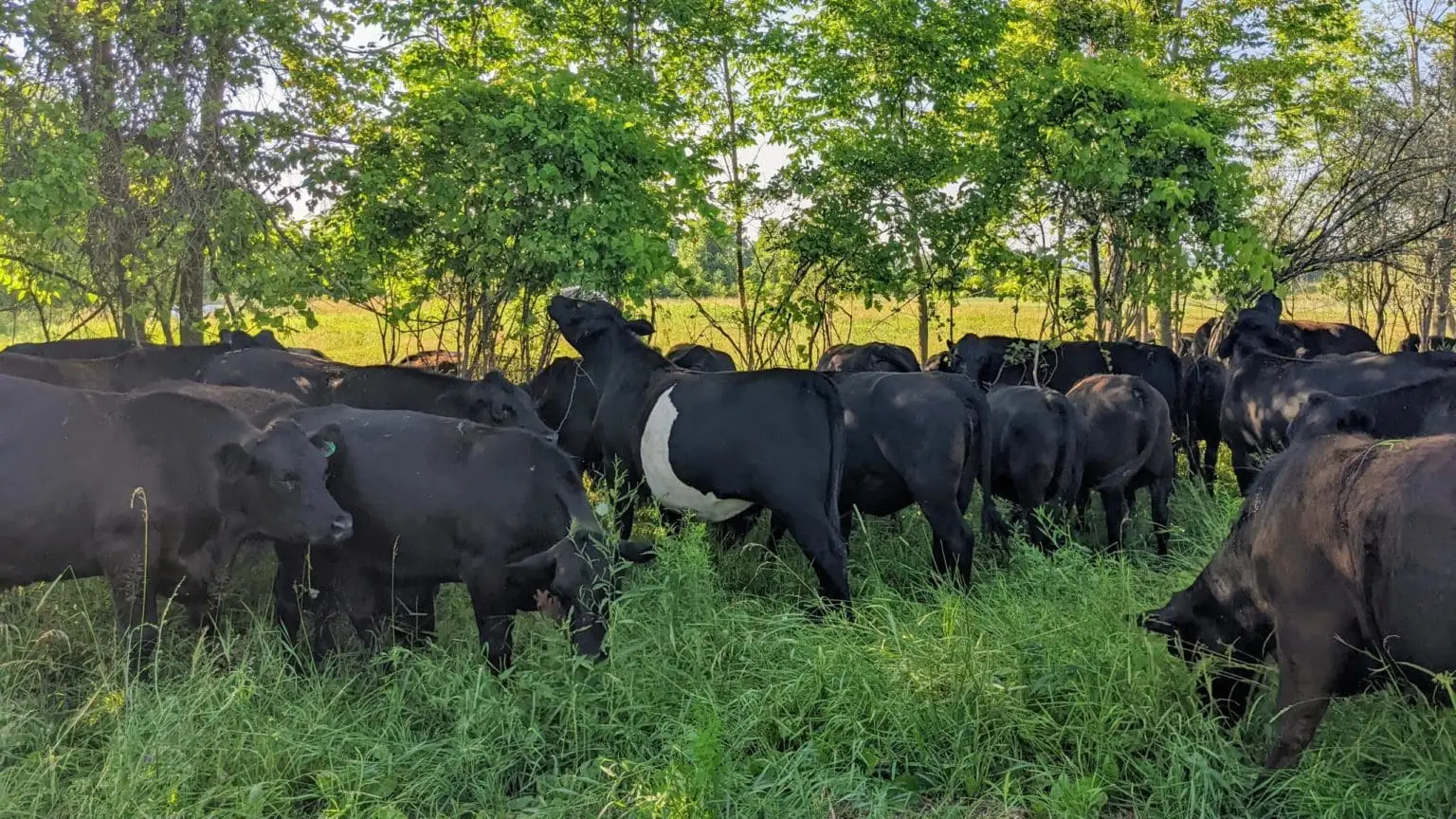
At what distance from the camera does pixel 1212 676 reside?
468 cm

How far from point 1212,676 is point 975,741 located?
1.06 metres

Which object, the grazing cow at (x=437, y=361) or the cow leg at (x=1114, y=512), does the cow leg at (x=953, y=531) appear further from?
the grazing cow at (x=437, y=361)

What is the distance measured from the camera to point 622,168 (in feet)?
31.2

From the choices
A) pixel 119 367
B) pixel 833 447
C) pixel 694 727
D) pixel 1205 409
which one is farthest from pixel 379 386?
pixel 1205 409

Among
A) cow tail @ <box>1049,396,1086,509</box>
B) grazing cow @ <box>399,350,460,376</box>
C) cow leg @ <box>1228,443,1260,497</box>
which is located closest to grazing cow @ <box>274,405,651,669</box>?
cow tail @ <box>1049,396,1086,509</box>

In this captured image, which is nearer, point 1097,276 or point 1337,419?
point 1337,419

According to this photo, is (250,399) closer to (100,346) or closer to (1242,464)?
(100,346)

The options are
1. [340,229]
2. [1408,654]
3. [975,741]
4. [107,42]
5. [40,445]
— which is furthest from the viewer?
[340,229]

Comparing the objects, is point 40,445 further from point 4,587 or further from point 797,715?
point 797,715

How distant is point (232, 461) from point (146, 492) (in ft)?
1.37

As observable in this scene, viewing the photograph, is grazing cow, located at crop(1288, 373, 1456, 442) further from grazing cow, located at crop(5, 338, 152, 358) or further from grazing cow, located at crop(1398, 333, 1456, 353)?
grazing cow, located at crop(5, 338, 152, 358)

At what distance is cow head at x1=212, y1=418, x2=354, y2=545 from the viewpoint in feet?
17.9

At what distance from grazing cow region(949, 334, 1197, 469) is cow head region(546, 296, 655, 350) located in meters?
4.23

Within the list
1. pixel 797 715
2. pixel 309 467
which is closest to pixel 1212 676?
pixel 797 715
